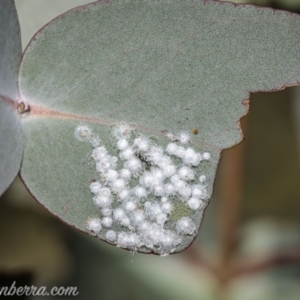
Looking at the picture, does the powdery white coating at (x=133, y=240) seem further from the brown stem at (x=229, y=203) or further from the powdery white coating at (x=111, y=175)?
the brown stem at (x=229, y=203)

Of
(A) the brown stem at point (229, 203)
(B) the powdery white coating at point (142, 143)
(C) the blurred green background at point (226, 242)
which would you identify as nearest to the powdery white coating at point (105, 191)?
(B) the powdery white coating at point (142, 143)

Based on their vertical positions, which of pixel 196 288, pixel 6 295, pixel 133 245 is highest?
pixel 133 245

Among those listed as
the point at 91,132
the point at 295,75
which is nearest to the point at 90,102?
the point at 91,132

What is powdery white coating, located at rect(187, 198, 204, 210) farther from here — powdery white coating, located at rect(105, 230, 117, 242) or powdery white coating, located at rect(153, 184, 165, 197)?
powdery white coating, located at rect(105, 230, 117, 242)

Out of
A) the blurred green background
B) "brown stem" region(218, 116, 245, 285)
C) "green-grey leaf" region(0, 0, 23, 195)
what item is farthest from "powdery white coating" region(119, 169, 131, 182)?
"brown stem" region(218, 116, 245, 285)

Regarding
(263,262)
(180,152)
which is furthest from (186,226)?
(263,262)

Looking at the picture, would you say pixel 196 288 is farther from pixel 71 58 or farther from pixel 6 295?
pixel 71 58

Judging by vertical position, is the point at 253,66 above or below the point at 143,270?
above
